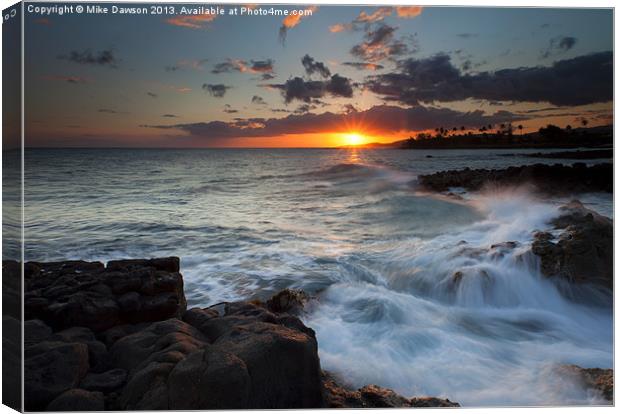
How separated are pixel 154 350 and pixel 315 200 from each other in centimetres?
181

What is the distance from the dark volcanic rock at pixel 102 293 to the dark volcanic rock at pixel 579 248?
3.12 meters

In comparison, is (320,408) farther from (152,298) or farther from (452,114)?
(452,114)

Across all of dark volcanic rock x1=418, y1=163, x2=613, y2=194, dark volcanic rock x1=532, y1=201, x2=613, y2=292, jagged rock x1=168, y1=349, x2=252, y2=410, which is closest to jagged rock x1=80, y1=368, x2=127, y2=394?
jagged rock x1=168, y1=349, x2=252, y2=410

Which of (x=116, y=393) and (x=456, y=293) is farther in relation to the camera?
(x=456, y=293)

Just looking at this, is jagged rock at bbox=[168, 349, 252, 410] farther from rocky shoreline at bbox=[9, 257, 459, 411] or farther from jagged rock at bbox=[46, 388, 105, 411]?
jagged rock at bbox=[46, 388, 105, 411]

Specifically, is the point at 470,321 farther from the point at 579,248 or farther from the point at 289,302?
the point at 289,302

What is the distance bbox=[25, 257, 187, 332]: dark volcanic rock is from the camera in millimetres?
4156

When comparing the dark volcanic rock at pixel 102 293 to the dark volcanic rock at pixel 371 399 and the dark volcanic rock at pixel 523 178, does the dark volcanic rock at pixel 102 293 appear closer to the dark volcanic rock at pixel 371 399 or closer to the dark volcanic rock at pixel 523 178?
the dark volcanic rock at pixel 371 399

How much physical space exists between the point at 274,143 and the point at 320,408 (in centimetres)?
222

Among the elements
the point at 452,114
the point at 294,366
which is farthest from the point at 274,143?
the point at 294,366

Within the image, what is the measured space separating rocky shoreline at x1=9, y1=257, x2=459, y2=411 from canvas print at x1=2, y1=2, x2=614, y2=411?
0.07 feet

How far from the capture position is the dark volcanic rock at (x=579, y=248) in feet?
15.1

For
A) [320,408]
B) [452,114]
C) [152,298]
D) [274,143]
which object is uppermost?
[452,114]

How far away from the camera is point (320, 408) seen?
398 centimetres
